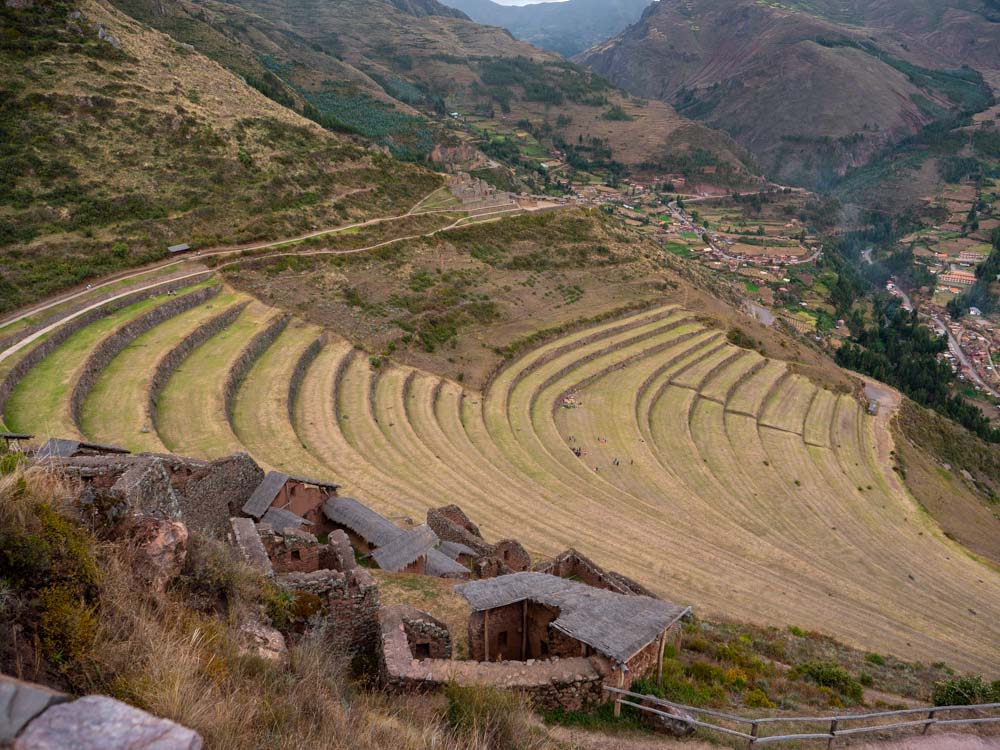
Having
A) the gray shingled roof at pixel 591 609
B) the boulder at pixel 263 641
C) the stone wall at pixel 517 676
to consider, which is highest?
the boulder at pixel 263 641

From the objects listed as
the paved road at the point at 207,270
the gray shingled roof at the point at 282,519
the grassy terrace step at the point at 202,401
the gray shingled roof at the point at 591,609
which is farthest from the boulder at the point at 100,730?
Answer: the paved road at the point at 207,270

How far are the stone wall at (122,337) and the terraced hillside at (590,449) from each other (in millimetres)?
92

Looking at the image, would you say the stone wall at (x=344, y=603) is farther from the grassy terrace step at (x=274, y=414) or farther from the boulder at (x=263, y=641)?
the grassy terrace step at (x=274, y=414)

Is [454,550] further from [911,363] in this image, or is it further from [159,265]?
[911,363]

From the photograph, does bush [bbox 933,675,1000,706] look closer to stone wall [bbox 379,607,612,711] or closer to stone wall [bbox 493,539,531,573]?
stone wall [bbox 379,607,612,711]

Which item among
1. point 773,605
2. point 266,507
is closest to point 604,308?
point 773,605

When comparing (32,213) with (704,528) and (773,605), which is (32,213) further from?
(773,605)

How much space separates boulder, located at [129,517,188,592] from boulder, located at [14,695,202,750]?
3.30m

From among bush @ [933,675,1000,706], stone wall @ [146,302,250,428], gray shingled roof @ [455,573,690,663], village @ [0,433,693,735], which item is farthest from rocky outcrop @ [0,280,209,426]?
bush @ [933,675,1000,706]

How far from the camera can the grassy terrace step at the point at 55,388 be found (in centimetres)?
1850

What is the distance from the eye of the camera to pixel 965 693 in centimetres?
1109

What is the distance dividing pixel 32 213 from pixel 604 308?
3442 cm

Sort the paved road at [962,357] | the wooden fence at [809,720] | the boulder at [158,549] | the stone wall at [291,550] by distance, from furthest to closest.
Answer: the paved road at [962,357] → the stone wall at [291,550] → the wooden fence at [809,720] → the boulder at [158,549]

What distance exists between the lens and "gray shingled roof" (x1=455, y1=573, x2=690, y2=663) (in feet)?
28.0
